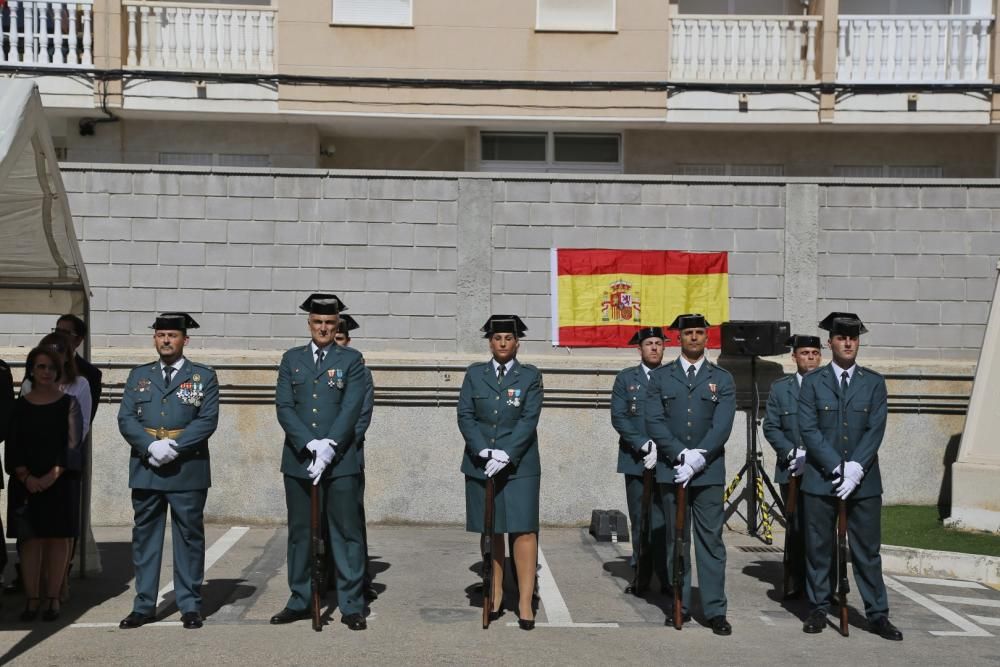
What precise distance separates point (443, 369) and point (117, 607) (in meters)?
4.93

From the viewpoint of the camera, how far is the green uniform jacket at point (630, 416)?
953 centimetres

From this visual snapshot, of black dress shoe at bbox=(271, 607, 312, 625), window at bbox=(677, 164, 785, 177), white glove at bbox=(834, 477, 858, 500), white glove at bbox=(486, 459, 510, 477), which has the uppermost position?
window at bbox=(677, 164, 785, 177)

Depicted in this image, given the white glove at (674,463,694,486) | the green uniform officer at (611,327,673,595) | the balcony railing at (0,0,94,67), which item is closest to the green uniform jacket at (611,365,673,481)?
the green uniform officer at (611,327,673,595)

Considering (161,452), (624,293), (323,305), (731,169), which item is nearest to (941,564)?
(624,293)

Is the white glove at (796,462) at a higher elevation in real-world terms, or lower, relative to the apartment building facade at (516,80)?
lower

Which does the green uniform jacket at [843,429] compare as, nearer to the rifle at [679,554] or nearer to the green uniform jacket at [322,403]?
the rifle at [679,554]

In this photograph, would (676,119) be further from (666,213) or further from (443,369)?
(443,369)

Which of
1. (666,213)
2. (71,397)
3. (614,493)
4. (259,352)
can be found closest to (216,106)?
(259,352)

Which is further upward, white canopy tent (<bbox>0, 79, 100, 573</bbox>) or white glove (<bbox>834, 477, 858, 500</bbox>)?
white canopy tent (<bbox>0, 79, 100, 573</bbox>)

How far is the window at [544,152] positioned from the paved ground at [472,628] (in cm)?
841

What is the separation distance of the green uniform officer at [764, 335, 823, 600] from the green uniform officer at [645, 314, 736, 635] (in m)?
1.09

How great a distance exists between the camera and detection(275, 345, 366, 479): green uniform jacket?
8.06 metres

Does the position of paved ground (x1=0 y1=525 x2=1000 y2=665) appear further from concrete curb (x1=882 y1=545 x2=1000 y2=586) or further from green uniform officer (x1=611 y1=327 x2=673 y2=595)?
green uniform officer (x1=611 y1=327 x2=673 y2=595)

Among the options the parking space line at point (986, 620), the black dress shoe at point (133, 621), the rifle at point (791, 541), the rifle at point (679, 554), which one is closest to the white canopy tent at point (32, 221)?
the black dress shoe at point (133, 621)
